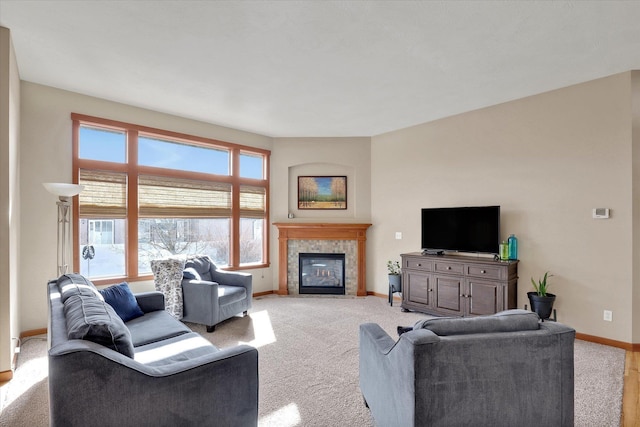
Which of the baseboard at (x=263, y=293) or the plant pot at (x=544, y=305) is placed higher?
the plant pot at (x=544, y=305)

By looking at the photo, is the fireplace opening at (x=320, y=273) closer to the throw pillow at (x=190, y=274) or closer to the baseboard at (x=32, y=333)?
the throw pillow at (x=190, y=274)

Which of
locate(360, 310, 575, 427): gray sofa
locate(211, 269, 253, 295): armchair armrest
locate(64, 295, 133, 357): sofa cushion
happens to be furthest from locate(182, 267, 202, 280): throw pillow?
locate(360, 310, 575, 427): gray sofa

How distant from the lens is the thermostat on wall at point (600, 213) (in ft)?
11.9

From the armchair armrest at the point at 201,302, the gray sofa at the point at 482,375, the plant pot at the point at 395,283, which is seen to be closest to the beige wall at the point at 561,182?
the plant pot at the point at 395,283

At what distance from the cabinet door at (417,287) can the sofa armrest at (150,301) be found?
11.1 feet

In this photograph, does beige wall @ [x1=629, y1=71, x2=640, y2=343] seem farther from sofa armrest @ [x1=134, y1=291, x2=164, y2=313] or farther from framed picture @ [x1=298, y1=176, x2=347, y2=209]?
sofa armrest @ [x1=134, y1=291, x2=164, y2=313]

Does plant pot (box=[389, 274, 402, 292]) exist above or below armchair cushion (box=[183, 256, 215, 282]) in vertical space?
below

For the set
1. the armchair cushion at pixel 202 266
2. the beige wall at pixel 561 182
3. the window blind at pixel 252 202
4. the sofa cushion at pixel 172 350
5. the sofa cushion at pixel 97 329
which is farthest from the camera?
the window blind at pixel 252 202

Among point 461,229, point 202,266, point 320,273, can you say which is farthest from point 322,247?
point 461,229

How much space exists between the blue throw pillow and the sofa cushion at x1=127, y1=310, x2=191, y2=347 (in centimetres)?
6

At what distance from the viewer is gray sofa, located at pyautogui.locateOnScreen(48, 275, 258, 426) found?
4.86 feet

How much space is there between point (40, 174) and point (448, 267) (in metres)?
5.28

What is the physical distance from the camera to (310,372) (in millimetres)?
2982

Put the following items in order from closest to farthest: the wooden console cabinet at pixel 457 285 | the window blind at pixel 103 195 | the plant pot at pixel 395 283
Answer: the wooden console cabinet at pixel 457 285 < the window blind at pixel 103 195 < the plant pot at pixel 395 283
